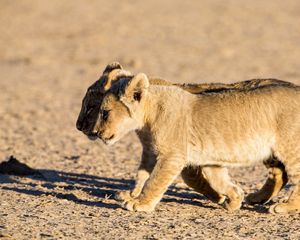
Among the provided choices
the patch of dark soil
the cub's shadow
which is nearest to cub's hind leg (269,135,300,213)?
the cub's shadow

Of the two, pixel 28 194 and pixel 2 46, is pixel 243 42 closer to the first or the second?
pixel 2 46

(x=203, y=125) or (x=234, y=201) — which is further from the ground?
(x=203, y=125)

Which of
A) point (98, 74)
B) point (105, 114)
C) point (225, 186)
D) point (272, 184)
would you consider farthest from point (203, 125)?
point (98, 74)

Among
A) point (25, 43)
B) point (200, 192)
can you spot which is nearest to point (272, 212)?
point (200, 192)

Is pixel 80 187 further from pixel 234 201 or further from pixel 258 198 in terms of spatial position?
pixel 258 198

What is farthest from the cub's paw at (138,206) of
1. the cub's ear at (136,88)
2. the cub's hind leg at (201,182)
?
the cub's ear at (136,88)

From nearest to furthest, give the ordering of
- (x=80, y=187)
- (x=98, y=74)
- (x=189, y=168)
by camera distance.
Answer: (x=189, y=168) < (x=80, y=187) < (x=98, y=74)

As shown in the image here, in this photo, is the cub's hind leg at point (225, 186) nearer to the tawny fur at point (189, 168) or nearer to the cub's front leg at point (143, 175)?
the tawny fur at point (189, 168)

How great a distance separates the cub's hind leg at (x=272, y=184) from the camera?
9.16 meters

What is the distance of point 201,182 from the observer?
9.28 meters

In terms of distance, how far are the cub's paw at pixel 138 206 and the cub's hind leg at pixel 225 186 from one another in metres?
0.88

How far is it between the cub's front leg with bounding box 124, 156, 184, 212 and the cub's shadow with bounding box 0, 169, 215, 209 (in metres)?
0.48

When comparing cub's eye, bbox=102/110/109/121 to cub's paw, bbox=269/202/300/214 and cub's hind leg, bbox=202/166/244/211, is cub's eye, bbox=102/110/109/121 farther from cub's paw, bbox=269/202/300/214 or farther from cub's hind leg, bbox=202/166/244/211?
cub's paw, bbox=269/202/300/214

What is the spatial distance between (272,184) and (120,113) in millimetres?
1885
